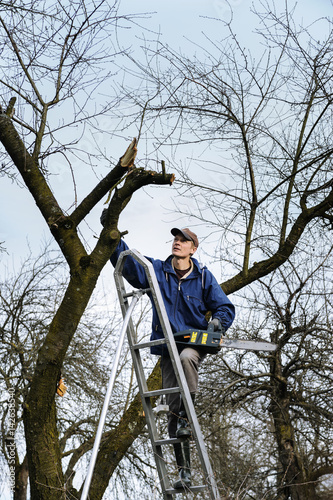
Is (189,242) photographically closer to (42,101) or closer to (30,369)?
(42,101)

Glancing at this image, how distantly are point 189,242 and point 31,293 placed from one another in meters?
6.41

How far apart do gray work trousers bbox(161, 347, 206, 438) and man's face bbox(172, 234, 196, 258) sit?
0.78m

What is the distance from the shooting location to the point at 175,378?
4.38 metres

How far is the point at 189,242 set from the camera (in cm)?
477

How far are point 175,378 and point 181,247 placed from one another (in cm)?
99

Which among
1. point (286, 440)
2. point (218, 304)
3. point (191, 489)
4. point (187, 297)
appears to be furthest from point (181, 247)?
point (286, 440)

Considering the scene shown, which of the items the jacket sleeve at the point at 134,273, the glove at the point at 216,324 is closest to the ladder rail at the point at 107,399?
the jacket sleeve at the point at 134,273

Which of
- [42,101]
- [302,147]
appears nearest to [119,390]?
[302,147]

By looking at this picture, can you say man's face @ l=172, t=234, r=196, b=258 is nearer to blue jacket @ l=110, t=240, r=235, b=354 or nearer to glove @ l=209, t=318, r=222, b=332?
blue jacket @ l=110, t=240, r=235, b=354

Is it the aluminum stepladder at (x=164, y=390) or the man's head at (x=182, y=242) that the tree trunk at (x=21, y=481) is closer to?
the aluminum stepladder at (x=164, y=390)

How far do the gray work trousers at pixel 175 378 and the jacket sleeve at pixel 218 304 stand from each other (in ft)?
0.98

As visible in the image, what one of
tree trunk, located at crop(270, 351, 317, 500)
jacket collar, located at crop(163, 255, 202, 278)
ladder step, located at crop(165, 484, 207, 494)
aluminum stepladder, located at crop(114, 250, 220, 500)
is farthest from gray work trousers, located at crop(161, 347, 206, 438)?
tree trunk, located at crop(270, 351, 317, 500)

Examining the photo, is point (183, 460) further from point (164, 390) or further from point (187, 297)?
point (187, 297)

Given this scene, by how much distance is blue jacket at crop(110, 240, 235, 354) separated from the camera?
4.52 m
